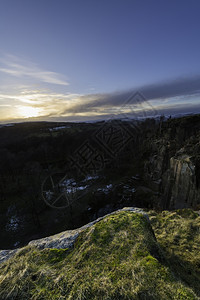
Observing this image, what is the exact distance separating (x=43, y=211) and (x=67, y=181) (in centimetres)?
1384

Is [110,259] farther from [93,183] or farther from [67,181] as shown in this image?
[67,181]

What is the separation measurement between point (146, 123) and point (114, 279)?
7770 centimetres

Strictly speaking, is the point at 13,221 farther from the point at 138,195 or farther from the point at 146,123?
the point at 146,123

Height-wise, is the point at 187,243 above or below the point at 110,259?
below

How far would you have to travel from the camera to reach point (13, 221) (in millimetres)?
26906

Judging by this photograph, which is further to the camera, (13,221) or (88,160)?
(88,160)

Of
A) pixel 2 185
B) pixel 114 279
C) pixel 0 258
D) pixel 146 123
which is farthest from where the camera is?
pixel 146 123

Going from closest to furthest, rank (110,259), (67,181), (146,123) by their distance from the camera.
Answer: (110,259) < (67,181) < (146,123)

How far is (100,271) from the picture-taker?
2730 millimetres

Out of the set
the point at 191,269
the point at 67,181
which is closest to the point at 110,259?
the point at 191,269

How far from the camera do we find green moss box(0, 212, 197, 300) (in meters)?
2.26

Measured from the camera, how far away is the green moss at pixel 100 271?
226 cm

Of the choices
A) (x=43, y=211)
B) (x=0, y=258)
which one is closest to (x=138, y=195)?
(x=43, y=211)

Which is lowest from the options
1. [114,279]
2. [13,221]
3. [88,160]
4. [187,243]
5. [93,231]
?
[13,221]
